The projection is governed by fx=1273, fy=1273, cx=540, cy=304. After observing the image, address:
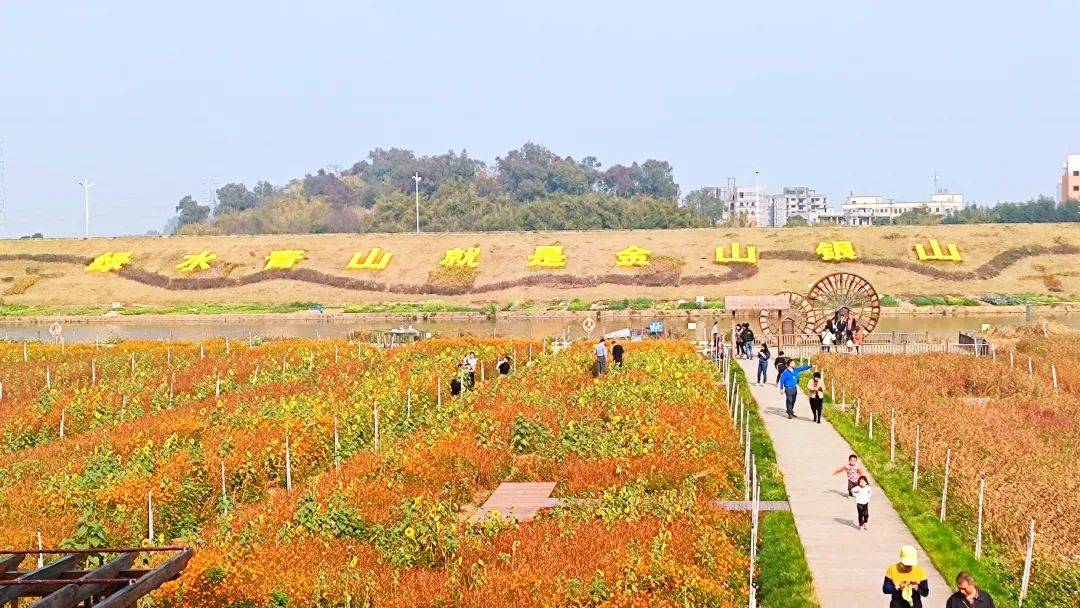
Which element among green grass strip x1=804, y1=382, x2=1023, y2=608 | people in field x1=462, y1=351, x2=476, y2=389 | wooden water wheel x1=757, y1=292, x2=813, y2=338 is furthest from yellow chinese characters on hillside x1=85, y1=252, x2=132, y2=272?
green grass strip x1=804, y1=382, x2=1023, y2=608

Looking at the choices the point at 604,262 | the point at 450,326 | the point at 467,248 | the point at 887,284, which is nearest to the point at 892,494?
the point at 450,326

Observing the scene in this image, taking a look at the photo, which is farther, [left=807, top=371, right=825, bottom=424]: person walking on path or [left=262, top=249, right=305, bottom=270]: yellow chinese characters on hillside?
[left=262, top=249, right=305, bottom=270]: yellow chinese characters on hillside

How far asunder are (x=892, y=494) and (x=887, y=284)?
64111 mm

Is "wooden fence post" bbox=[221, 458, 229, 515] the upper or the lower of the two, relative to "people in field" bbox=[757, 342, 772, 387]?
lower

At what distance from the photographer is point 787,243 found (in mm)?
94688

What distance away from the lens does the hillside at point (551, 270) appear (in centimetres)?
8481

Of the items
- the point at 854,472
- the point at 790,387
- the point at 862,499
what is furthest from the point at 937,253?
the point at 862,499

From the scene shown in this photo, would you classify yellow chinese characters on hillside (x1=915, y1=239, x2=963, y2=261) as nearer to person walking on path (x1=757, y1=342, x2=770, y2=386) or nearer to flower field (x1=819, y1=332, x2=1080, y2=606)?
flower field (x1=819, y1=332, x2=1080, y2=606)

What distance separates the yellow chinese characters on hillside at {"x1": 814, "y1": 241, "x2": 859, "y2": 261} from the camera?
8919 cm

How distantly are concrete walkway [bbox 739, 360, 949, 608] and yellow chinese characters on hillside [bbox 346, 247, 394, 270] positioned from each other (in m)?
70.9

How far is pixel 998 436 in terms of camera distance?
84.0 ft

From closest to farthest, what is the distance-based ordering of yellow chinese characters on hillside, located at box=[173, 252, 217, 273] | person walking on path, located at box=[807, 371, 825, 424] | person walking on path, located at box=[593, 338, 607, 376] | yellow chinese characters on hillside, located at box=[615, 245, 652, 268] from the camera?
1. person walking on path, located at box=[807, 371, 825, 424]
2. person walking on path, located at box=[593, 338, 607, 376]
3. yellow chinese characters on hillside, located at box=[615, 245, 652, 268]
4. yellow chinese characters on hillside, located at box=[173, 252, 217, 273]

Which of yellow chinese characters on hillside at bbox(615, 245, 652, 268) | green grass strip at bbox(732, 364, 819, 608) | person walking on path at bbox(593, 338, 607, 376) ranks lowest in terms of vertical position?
green grass strip at bbox(732, 364, 819, 608)

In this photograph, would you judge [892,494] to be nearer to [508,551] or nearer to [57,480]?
[508,551]
